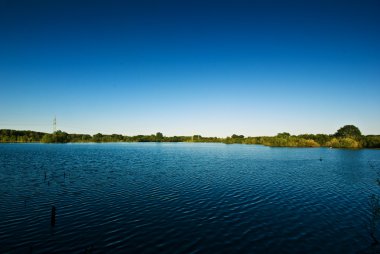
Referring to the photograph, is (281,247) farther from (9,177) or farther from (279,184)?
(9,177)

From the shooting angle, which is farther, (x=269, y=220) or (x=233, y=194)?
(x=233, y=194)

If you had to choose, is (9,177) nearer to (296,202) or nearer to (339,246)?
(296,202)

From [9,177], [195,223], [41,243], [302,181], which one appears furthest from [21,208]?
[302,181]

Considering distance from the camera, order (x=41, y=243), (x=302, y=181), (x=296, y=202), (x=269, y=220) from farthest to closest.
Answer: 1. (x=302, y=181)
2. (x=296, y=202)
3. (x=269, y=220)
4. (x=41, y=243)

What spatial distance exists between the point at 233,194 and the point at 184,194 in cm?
652

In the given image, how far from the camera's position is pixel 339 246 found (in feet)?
57.2

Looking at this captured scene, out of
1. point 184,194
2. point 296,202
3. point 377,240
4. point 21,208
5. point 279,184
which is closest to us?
point 377,240

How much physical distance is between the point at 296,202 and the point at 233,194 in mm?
7683

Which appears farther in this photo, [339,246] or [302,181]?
[302,181]

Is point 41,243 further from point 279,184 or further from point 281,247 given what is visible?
point 279,184

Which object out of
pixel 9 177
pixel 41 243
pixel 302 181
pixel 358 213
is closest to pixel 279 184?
pixel 302 181

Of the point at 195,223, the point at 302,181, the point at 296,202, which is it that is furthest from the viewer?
the point at 302,181

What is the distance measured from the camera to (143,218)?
2252 cm

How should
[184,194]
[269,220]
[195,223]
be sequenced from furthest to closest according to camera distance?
[184,194] < [269,220] < [195,223]
